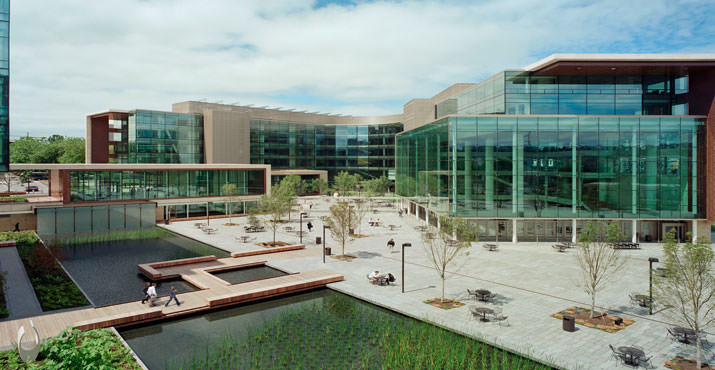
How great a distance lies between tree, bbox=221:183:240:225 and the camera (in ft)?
187

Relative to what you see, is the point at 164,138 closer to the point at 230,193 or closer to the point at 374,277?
the point at 230,193

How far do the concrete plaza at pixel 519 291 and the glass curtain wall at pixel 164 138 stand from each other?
114 ft

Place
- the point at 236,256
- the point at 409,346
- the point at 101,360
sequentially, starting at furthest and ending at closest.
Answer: the point at 236,256
the point at 409,346
the point at 101,360

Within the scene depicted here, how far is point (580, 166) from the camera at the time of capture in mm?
39875

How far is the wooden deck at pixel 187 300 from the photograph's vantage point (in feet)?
62.3

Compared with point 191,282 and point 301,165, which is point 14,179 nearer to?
point 301,165

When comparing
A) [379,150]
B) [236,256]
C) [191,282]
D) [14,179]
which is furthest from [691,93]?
[14,179]

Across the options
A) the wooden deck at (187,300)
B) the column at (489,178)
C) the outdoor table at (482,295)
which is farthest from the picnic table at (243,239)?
the outdoor table at (482,295)

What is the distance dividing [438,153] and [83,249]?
3341 cm

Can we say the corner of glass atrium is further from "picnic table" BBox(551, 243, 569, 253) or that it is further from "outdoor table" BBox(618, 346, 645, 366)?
"outdoor table" BBox(618, 346, 645, 366)

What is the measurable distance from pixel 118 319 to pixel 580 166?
37698 millimetres

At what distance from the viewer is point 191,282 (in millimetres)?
26812

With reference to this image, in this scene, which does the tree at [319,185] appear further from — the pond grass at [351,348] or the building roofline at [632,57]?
the pond grass at [351,348]

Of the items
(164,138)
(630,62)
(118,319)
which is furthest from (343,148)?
(118,319)
